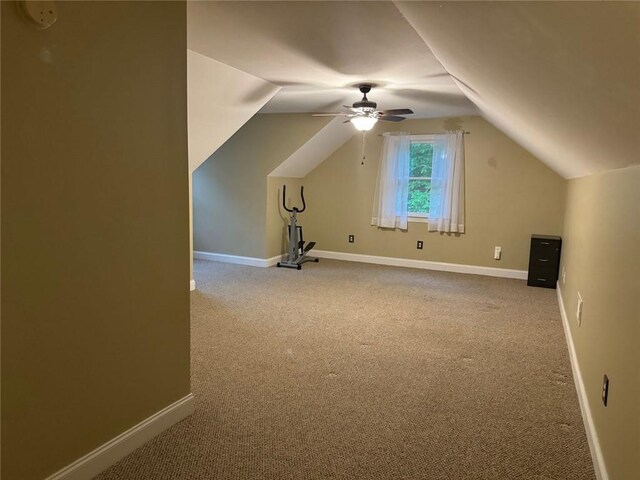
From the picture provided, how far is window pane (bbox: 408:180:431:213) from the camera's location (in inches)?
235

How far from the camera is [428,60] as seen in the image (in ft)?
9.66

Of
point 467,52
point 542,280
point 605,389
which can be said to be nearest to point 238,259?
point 542,280

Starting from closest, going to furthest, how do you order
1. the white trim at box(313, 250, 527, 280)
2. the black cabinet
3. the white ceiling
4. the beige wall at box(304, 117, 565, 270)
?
the white ceiling → the black cabinet → the beige wall at box(304, 117, 565, 270) → the white trim at box(313, 250, 527, 280)

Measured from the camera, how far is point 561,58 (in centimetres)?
126

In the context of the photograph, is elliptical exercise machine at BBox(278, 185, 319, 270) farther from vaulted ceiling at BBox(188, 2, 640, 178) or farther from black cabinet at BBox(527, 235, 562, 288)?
black cabinet at BBox(527, 235, 562, 288)

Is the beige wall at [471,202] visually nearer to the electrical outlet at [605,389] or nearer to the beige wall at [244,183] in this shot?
the beige wall at [244,183]

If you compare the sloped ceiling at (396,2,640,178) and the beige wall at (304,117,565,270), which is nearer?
the sloped ceiling at (396,2,640,178)

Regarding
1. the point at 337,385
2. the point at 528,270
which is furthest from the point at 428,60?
the point at 528,270

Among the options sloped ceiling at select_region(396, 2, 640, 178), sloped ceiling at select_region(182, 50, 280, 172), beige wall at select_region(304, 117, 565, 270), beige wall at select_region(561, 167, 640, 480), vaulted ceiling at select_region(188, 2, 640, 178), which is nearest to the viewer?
sloped ceiling at select_region(396, 2, 640, 178)

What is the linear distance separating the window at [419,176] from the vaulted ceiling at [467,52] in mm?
1709

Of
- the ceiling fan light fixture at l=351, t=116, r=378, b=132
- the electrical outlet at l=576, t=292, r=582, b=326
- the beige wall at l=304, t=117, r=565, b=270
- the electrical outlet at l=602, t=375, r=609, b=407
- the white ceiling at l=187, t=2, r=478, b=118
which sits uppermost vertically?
the white ceiling at l=187, t=2, r=478, b=118

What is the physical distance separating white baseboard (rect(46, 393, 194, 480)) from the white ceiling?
2002mm

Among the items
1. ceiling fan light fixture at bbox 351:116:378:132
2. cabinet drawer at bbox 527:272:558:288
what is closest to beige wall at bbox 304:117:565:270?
cabinet drawer at bbox 527:272:558:288

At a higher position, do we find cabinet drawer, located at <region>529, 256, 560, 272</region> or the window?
the window
